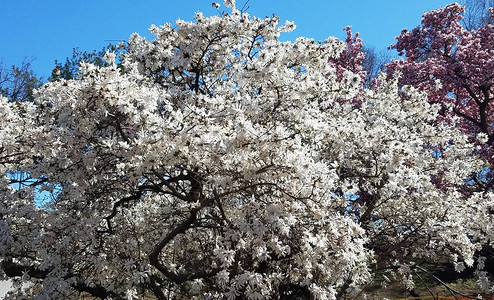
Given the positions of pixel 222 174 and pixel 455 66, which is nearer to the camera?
pixel 222 174

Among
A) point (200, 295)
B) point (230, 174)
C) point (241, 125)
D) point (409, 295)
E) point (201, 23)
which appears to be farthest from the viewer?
point (409, 295)

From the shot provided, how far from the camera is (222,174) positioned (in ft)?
16.0

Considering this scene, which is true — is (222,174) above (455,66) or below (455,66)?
below

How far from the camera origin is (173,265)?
24.1ft

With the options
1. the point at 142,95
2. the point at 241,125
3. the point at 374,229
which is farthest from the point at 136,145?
the point at 374,229

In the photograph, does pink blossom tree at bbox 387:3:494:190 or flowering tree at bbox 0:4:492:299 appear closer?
flowering tree at bbox 0:4:492:299

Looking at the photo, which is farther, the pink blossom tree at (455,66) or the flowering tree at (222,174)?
the pink blossom tree at (455,66)

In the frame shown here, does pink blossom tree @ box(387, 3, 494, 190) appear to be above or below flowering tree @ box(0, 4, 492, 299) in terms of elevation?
above

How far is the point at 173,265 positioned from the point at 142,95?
3.47m

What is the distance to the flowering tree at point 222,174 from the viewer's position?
15.4 ft

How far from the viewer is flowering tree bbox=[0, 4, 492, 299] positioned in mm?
4684

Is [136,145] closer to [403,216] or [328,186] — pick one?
[328,186]

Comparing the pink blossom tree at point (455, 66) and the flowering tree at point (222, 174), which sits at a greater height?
the pink blossom tree at point (455, 66)

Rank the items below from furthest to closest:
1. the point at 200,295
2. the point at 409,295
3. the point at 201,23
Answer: the point at 409,295, the point at 200,295, the point at 201,23
